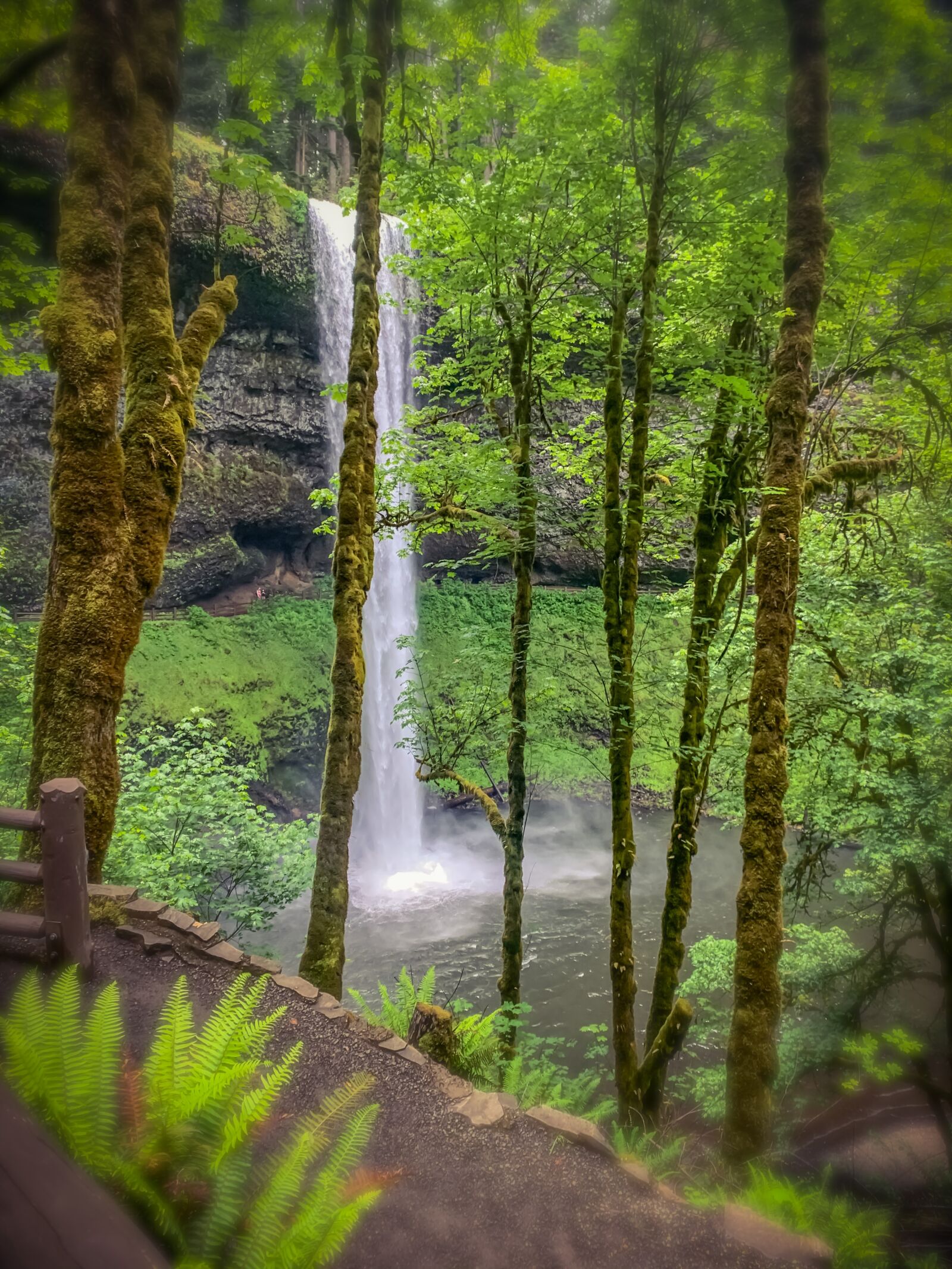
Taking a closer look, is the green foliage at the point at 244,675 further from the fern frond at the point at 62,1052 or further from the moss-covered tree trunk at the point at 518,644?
the fern frond at the point at 62,1052

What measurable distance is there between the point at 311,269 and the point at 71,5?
1587 centimetres

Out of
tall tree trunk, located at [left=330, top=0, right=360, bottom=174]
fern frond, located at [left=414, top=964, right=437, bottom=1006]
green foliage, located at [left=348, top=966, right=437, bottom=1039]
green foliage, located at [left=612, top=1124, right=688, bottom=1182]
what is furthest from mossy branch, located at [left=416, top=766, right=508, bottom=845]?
tall tree trunk, located at [left=330, top=0, right=360, bottom=174]


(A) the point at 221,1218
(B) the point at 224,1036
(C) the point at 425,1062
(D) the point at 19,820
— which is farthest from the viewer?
(C) the point at 425,1062

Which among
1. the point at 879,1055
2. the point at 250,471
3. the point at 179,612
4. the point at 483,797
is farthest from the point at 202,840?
the point at 250,471

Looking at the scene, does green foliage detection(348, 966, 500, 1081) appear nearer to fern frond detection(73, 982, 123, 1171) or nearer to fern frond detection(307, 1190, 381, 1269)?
fern frond detection(307, 1190, 381, 1269)

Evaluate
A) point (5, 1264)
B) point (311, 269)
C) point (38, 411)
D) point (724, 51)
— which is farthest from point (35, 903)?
point (311, 269)

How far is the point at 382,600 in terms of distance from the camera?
19.6 meters

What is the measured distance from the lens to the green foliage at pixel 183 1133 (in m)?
2.02

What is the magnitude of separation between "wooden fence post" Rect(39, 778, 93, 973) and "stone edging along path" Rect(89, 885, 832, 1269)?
860 mm

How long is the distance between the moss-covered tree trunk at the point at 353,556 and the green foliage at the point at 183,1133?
2523mm

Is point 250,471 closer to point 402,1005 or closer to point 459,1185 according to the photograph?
point 402,1005

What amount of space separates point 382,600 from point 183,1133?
17697 mm

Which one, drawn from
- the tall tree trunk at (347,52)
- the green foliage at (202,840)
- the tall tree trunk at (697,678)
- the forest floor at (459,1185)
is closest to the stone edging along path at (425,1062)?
the forest floor at (459,1185)

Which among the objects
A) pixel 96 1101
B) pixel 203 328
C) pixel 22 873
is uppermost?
pixel 203 328
